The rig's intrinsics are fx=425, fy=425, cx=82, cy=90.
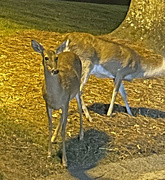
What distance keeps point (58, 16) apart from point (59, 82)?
7.78m

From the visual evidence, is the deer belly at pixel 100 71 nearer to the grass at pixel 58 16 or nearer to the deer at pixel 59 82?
the deer at pixel 59 82

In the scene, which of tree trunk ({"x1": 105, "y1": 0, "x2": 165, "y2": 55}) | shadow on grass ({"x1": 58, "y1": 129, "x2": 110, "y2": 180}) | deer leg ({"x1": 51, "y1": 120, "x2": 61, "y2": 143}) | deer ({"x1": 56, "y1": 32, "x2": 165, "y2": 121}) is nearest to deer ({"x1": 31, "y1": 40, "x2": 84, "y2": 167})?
deer leg ({"x1": 51, "y1": 120, "x2": 61, "y2": 143})

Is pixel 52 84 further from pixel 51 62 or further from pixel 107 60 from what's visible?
pixel 107 60

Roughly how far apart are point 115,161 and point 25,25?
5898 millimetres

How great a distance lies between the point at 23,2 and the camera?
1362 cm

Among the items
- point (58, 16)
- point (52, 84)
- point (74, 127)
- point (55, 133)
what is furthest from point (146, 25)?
point (52, 84)

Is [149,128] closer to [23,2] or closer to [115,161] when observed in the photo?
[115,161]

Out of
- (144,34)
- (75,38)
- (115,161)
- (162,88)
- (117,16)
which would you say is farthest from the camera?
(117,16)

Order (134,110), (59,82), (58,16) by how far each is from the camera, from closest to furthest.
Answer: (59,82)
(134,110)
(58,16)

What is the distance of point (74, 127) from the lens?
6504 millimetres

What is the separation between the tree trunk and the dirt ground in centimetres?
133

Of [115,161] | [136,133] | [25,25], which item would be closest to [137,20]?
[25,25]

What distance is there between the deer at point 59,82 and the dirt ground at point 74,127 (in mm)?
280

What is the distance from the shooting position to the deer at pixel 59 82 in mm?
4887
